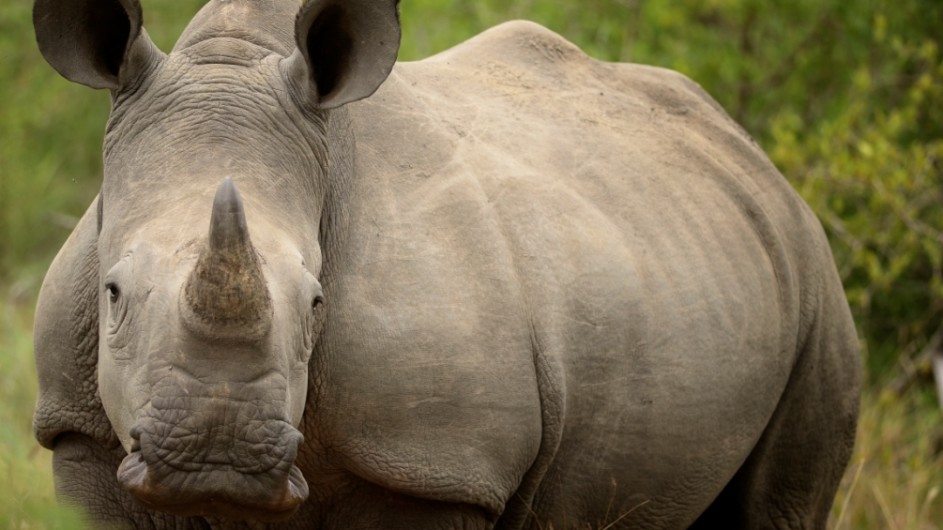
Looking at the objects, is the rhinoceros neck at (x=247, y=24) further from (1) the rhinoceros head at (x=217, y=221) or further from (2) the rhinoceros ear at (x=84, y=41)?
(2) the rhinoceros ear at (x=84, y=41)

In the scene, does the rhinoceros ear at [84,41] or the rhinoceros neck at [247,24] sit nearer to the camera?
the rhinoceros ear at [84,41]

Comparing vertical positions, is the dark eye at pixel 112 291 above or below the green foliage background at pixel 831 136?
above

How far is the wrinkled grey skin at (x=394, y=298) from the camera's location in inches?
142

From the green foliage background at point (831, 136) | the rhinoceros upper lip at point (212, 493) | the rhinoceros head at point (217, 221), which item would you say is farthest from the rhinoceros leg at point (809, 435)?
the rhinoceros upper lip at point (212, 493)

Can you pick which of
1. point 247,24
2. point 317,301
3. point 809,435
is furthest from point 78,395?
point 809,435

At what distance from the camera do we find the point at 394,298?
4.36 m

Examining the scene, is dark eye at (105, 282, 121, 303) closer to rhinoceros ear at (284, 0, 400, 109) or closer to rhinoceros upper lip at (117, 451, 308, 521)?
rhinoceros upper lip at (117, 451, 308, 521)

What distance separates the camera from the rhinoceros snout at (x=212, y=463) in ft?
11.6

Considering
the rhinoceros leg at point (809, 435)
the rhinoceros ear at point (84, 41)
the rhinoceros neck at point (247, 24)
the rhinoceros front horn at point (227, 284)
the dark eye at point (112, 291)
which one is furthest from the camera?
the rhinoceros leg at point (809, 435)

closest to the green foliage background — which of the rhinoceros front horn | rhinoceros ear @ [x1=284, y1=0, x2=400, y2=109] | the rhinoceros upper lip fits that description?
rhinoceros ear @ [x1=284, y1=0, x2=400, y2=109]

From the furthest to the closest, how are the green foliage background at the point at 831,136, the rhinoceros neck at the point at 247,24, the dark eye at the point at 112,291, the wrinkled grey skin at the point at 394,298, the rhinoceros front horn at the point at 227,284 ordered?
the green foliage background at the point at 831,136 < the rhinoceros neck at the point at 247,24 < the dark eye at the point at 112,291 < the wrinkled grey skin at the point at 394,298 < the rhinoceros front horn at the point at 227,284

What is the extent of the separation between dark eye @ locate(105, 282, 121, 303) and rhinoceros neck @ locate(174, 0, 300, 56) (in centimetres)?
81

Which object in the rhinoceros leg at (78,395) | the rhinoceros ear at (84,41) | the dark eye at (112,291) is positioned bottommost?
the rhinoceros leg at (78,395)

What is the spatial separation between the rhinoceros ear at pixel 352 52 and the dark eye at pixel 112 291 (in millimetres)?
776
